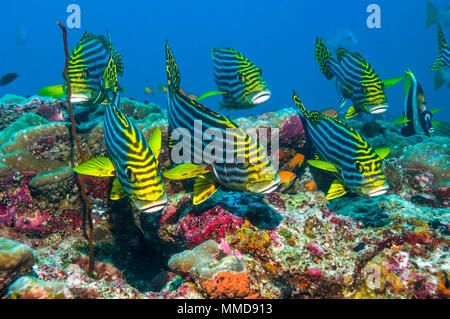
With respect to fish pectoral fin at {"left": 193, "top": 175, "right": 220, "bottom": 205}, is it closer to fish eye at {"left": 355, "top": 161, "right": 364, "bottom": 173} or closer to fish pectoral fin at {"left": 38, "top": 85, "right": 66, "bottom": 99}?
fish eye at {"left": 355, "top": 161, "right": 364, "bottom": 173}

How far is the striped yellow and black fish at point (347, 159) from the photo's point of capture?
3.21 metres

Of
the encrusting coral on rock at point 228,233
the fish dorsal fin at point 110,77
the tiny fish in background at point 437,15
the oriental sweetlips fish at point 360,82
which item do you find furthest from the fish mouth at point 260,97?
the tiny fish in background at point 437,15

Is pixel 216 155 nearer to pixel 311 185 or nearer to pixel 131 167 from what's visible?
pixel 131 167

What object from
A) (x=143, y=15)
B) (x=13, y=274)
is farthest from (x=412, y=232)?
(x=143, y=15)

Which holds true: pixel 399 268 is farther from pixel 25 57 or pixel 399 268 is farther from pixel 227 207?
pixel 25 57

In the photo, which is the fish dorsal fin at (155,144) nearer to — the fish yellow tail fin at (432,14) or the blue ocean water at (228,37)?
the fish yellow tail fin at (432,14)

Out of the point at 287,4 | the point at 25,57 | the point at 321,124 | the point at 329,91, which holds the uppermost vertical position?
the point at 287,4

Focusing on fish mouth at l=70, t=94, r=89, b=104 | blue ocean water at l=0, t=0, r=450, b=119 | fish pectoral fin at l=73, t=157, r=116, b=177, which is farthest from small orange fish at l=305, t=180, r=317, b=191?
blue ocean water at l=0, t=0, r=450, b=119

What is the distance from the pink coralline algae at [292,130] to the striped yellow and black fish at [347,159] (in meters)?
0.95

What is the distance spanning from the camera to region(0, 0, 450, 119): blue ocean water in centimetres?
11712

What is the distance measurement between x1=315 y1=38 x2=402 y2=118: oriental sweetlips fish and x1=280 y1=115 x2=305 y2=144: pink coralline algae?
0.96 m

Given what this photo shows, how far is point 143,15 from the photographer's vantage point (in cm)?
15788
